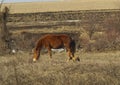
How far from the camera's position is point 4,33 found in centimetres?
2511

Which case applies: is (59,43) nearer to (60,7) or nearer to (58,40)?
(58,40)

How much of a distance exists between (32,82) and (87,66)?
3.42 m

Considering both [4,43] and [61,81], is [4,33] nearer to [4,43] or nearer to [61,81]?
[4,43]

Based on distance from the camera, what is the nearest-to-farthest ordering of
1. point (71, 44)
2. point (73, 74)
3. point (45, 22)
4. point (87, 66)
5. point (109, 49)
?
1. point (73, 74)
2. point (87, 66)
3. point (71, 44)
4. point (109, 49)
5. point (45, 22)

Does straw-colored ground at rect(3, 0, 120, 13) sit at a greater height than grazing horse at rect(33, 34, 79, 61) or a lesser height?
lesser

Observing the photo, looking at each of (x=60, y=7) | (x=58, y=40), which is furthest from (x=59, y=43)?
(x=60, y=7)

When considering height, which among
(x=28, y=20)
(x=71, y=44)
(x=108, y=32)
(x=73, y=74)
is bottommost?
(x=28, y=20)

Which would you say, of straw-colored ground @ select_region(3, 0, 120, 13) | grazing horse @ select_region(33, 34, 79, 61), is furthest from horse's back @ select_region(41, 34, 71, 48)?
straw-colored ground @ select_region(3, 0, 120, 13)

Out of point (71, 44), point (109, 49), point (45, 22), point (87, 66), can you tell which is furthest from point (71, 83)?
point (45, 22)

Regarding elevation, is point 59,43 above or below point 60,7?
above

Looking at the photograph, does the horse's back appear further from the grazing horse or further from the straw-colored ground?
the straw-colored ground

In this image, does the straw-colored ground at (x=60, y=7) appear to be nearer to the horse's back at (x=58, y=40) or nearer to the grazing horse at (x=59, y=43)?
the grazing horse at (x=59, y=43)

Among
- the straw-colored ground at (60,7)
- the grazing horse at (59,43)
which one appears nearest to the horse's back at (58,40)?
the grazing horse at (59,43)

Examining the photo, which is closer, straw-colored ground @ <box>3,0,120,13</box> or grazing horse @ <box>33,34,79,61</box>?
grazing horse @ <box>33,34,79,61</box>
